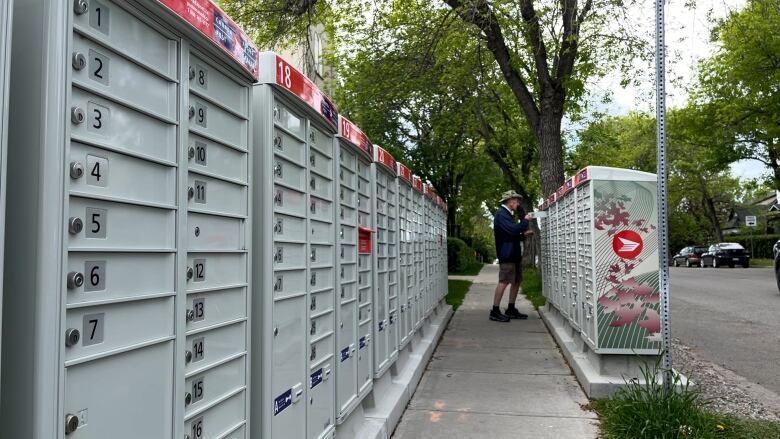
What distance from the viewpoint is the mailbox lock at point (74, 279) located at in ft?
4.89

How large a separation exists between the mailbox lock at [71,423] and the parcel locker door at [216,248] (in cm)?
52

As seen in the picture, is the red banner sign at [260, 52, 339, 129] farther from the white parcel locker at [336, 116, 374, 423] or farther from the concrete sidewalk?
the concrete sidewalk

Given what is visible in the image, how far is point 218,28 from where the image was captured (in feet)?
7.37

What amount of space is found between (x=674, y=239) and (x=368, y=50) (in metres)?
52.4

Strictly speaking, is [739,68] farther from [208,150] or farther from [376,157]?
[208,150]

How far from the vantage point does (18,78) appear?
58.4 inches

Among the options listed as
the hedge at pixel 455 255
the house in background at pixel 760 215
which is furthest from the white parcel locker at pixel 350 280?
the house in background at pixel 760 215

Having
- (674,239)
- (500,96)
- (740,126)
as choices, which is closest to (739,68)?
(740,126)

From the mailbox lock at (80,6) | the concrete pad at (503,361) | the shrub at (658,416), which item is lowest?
the concrete pad at (503,361)

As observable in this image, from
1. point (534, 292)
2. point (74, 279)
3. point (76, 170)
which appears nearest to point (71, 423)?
point (74, 279)

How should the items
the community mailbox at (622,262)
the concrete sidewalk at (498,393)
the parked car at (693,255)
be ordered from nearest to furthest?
1. the concrete sidewalk at (498,393)
2. the community mailbox at (622,262)
3. the parked car at (693,255)

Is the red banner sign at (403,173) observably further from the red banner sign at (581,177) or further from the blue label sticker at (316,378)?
the blue label sticker at (316,378)

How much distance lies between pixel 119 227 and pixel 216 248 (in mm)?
580

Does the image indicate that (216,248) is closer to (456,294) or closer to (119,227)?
(119,227)
